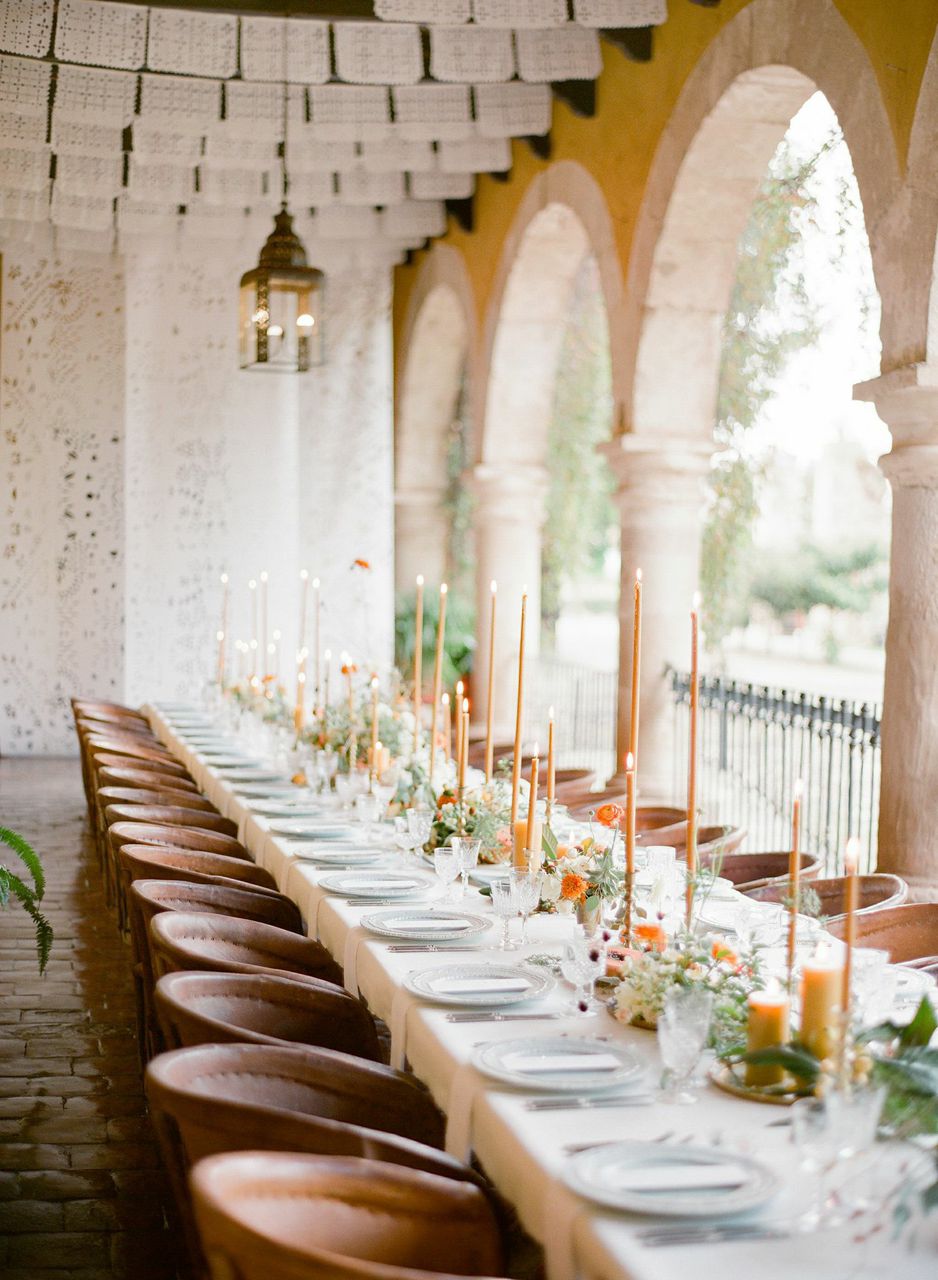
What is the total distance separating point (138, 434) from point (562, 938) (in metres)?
8.04

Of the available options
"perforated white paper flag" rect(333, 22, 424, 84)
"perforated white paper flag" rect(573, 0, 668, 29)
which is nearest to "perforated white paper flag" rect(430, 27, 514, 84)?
"perforated white paper flag" rect(333, 22, 424, 84)

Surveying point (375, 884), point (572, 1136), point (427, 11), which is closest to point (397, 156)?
point (427, 11)

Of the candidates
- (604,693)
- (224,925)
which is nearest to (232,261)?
(604,693)

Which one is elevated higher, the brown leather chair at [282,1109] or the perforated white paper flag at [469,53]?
the perforated white paper flag at [469,53]

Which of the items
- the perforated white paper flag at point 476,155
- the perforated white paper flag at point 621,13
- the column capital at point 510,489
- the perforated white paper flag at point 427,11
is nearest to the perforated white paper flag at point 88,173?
the perforated white paper flag at point 476,155

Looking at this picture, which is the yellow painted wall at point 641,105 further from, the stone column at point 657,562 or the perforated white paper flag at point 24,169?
the perforated white paper flag at point 24,169

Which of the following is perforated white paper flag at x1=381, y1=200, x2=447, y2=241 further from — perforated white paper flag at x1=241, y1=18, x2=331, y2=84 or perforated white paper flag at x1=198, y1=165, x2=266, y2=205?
perforated white paper flag at x1=241, y1=18, x2=331, y2=84

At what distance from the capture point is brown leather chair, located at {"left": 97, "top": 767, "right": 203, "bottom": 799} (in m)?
5.26

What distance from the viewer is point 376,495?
435 inches

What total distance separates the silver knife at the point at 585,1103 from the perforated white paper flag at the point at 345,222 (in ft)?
28.2

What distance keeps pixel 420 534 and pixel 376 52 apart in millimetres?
6635

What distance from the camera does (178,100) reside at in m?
7.07

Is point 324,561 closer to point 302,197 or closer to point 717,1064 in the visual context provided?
point 302,197

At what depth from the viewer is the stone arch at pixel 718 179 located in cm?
464
